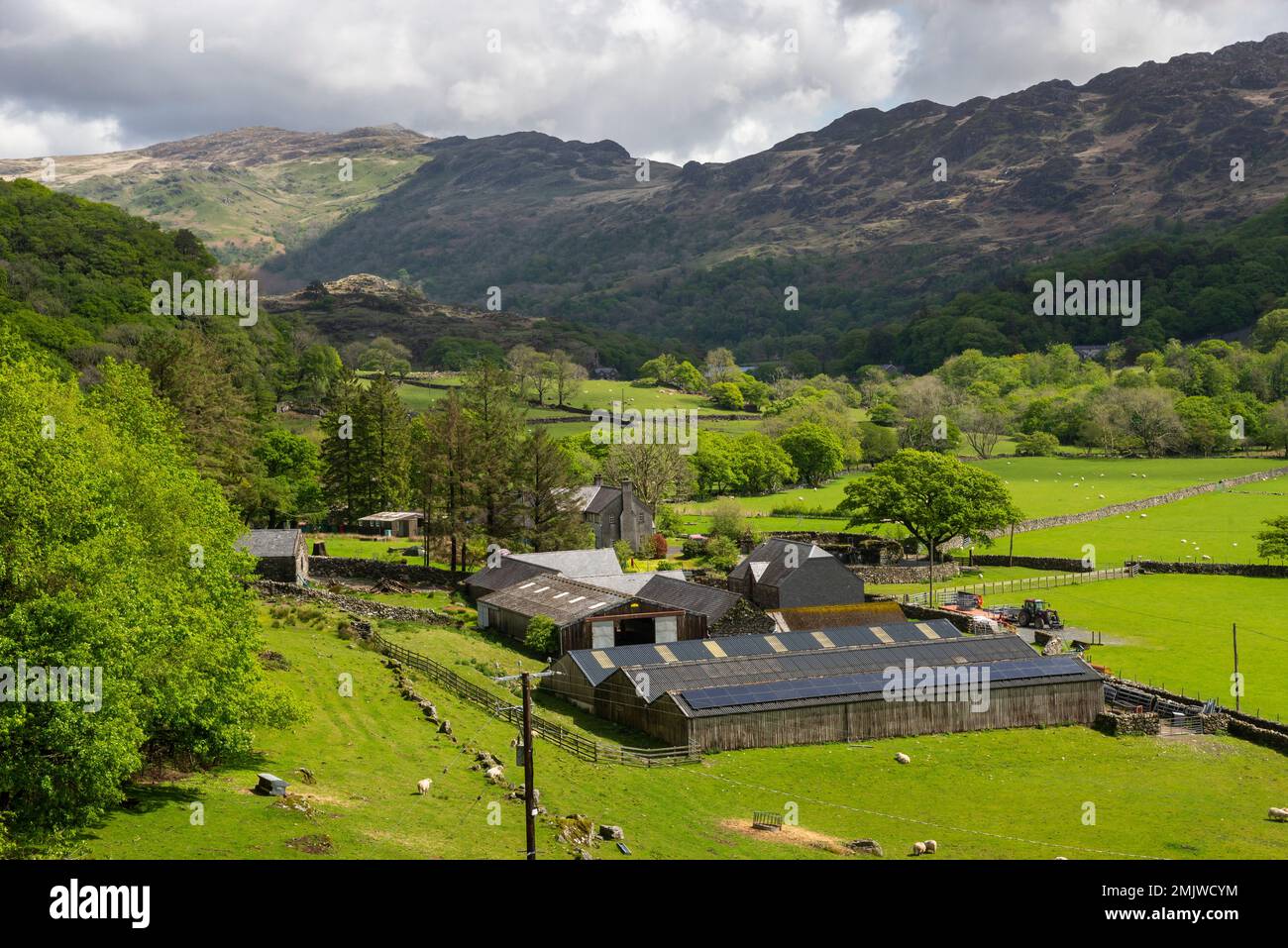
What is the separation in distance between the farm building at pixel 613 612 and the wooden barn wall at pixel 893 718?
12.2 m

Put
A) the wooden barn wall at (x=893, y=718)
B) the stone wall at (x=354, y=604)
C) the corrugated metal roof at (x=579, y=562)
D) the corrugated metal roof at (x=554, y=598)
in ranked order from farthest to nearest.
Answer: the corrugated metal roof at (x=579, y=562) → the stone wall at (x=354, y=604) → the corrugated metal roof at (x=554, y=598) → the wooden barn wall at (x=893, y=718)

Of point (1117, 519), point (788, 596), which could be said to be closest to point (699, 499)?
point (1117, 519)

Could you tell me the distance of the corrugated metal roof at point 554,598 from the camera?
187 ft

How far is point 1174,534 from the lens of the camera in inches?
3730

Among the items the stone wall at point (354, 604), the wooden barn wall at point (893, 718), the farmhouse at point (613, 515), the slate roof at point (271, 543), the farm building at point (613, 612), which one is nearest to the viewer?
the wooden barn wall at point (893, 718)

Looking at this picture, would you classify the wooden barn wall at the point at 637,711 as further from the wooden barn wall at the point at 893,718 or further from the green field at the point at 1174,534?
the green field at the point at 1174,534

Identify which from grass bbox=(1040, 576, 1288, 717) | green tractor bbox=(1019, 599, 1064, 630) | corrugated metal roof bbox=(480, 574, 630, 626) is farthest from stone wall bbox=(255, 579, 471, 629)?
grass bbox=(1040, 576, 1288, 717)

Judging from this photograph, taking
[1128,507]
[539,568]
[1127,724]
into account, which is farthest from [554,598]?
[1128,507]

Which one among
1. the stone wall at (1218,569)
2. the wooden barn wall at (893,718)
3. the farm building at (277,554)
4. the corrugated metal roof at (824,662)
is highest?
the farm building at (277,554)

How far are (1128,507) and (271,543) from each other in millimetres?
79268

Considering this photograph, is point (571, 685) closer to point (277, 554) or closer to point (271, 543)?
point (277, 554)

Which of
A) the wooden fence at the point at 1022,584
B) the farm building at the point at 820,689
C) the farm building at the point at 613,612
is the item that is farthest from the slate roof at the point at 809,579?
the farm building at the point at 820,689

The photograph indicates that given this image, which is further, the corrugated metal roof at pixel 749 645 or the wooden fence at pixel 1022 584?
the wooden fence at pixel 1022 584
